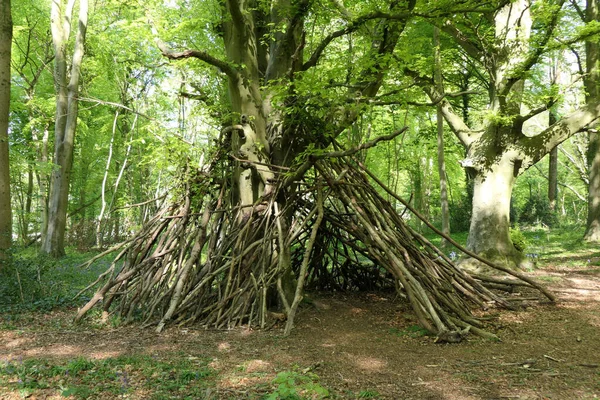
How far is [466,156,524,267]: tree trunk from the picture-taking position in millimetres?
8570

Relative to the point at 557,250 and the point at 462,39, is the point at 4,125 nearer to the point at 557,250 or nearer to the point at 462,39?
the point at 462,39

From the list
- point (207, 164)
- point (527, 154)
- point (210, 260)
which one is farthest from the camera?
point (527, 154)

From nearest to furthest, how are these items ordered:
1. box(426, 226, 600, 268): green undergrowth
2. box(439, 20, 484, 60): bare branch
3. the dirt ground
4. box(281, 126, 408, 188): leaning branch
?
1. the dirt ground
2. box(281, 126, 408, 188): leaning branch
3. box(439, 20, 484, 60): bare branch
4. box(426, 226, 600, 268): green undergrowth

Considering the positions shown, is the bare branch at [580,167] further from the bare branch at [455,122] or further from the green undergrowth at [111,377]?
the green undergrowth at [111,377]

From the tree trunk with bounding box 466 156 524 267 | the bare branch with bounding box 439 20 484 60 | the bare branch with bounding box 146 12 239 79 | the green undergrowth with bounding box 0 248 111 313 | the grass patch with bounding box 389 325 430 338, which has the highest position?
the bare branch with bounding box 439 20 484 60

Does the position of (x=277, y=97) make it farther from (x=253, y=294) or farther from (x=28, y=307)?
(x=28, y=307)

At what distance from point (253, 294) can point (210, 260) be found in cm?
76

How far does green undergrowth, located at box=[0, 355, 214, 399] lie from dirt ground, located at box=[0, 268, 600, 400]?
0.17 m

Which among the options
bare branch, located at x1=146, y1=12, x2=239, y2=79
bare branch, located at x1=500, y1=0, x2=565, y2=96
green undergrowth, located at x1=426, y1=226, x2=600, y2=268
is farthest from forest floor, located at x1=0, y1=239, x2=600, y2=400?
bare branch, located at x1=500, y1=0, x2=565, y2=96

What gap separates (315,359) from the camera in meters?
3.96

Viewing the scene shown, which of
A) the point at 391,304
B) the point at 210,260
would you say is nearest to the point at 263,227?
the point at 210,260

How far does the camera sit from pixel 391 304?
648 centimetres

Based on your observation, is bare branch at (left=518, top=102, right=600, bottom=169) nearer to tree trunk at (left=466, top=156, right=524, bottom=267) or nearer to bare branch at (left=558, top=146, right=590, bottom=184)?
tree trunk at (left=466, top=156, right=524, bottom=267)

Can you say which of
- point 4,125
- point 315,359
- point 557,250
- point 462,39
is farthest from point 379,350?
point 557,250
